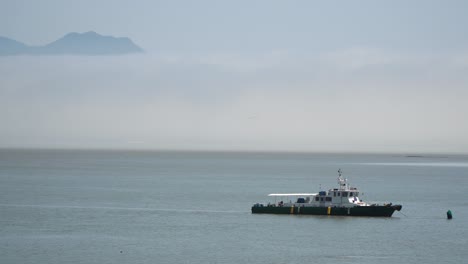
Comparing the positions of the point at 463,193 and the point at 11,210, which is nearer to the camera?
the point at 11,210

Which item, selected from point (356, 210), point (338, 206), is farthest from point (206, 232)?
point (356, 210)

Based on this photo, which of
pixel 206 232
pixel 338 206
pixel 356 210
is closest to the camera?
pixel 206 232

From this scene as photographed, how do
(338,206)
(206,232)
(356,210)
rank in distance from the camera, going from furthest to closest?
(338,206) → (356,210) → (206,232)

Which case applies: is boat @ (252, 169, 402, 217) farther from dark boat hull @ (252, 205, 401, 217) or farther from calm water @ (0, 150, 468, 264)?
calm water @ (0, 150, 468, 264)

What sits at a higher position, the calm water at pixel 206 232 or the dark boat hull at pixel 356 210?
the dark boat hull at pixel 356 210

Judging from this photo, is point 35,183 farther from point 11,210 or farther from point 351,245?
point 351,245

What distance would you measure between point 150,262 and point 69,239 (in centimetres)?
1512

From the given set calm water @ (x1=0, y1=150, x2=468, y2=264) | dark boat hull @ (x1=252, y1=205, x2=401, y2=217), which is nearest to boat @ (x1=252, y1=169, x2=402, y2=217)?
dark boat hull @ (x1=252, y1=205, x2=401, y2=217)

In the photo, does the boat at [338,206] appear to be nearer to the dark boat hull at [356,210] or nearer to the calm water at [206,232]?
the dark boat hull at [356,210]

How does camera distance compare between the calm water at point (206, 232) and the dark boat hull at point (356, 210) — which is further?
the dark boat hull at point (356, 210)

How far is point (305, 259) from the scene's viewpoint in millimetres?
82625

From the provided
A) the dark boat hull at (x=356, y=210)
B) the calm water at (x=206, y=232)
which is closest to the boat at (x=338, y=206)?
the dark boat hull at (x=356, y=210)

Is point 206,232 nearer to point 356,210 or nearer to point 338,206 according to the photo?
point 338,206

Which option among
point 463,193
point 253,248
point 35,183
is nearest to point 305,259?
point 253,248
